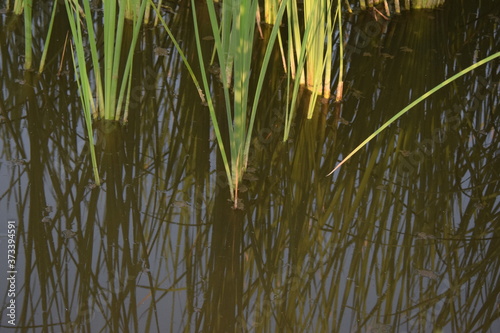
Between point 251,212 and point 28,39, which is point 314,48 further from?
point 28,39

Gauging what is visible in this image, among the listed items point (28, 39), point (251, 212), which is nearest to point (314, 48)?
point (251, 212)

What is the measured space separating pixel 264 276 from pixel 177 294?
0.68 feet

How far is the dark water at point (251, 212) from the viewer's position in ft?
5.36

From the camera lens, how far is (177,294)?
1.65 metres

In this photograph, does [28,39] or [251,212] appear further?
[28,39]

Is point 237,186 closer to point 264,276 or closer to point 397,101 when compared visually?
point 264,276

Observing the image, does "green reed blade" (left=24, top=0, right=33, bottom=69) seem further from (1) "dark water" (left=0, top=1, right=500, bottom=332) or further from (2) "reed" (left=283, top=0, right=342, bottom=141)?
(2) "reed" (left=283, top=0, right=342, bottom=141)

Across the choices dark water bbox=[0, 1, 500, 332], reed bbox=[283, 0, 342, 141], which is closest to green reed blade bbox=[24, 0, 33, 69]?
dark water bbox=[0, 1, 500, 332]

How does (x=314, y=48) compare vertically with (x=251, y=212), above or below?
above

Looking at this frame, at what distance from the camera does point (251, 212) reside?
6.40 ft

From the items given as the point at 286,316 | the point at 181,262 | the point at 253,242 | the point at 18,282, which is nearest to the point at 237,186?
the point at 253,242

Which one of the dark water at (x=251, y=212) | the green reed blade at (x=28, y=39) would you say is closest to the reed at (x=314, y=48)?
the dark water at (x=251, y=212)

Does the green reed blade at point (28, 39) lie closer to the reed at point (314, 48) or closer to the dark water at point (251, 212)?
the dark water at point (251, 212)

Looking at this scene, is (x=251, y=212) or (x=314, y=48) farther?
(x=314, y=48)
